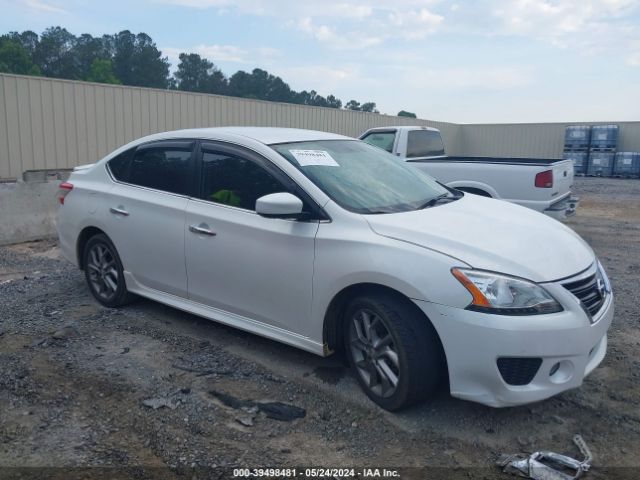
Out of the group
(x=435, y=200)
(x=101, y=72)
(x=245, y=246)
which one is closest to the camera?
(x=245, y=246)

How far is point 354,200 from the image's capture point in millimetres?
3906

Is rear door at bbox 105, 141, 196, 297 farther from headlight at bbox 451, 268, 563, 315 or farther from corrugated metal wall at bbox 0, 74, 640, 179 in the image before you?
corrugated metal wall at bbox 0, 74, 640, 179

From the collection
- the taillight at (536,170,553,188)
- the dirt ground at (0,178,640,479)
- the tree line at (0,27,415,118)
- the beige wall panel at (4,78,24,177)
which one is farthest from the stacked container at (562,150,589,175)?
the tree line at (0,27,415,118)

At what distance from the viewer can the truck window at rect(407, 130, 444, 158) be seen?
10.8m

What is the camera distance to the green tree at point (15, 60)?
5397cm

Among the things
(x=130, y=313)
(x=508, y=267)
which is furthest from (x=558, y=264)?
(x=130, y=313)

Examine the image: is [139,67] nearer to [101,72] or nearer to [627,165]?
[101,72]

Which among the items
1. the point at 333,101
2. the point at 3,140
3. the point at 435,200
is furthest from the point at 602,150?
the point at 333,101

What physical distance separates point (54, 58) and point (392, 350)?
235 feet

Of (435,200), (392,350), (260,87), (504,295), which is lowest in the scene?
(392,350)

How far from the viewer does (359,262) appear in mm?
3498

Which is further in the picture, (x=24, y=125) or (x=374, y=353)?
(x=24, y=125)

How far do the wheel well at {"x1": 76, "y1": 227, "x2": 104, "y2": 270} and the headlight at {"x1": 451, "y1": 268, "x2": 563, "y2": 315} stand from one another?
3.69 metres

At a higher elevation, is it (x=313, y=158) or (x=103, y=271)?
(x=313, y=158)
